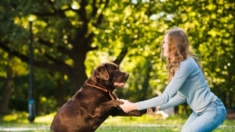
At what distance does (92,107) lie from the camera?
24.1 feet

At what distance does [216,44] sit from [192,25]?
1.47m

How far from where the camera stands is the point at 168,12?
85.4 feet

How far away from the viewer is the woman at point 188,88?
6.27 metres

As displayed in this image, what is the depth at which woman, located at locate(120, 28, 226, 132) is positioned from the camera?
6.27m

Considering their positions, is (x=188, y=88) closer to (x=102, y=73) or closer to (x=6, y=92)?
(x=102, y=73)

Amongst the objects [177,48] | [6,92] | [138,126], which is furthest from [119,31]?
[177,48]

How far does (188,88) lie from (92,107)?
1.51 meters

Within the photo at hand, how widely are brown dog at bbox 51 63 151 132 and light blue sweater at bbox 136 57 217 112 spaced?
0.90 meters

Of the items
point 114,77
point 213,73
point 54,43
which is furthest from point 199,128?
point 54,43

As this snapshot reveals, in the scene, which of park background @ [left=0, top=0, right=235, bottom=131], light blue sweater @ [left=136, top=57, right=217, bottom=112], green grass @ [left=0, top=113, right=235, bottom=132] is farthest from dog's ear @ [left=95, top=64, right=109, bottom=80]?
park background @ [left=0, top=0, right=235, bottom=131]

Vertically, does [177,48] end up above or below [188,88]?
above

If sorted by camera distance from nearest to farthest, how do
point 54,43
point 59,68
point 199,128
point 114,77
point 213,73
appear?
point 199,128, point 114,77, point 213,73, point 54,43, point 59,68

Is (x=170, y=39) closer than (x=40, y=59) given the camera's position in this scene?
Yes

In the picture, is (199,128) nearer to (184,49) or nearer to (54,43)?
(184,49)
